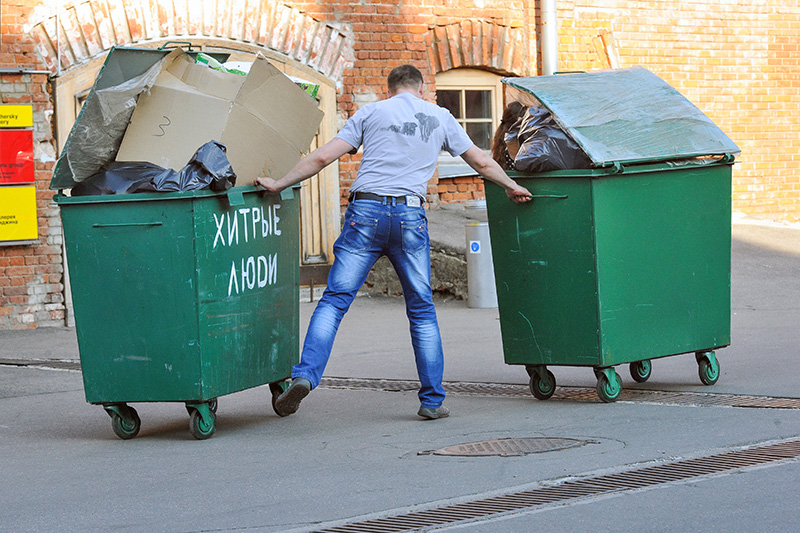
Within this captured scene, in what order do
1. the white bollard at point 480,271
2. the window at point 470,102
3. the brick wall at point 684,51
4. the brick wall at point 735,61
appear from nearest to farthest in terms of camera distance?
the white bollard at point 480,271 < the brick wall at point 684,51 < the window at point 470,102 < the brick wall at point 735,61

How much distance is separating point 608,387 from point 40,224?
620 centimetres

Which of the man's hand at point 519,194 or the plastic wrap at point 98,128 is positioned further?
the man's hand at point 519,194

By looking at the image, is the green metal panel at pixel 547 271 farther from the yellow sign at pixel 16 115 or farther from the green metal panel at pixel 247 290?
the yellow sign at pixel 16 115

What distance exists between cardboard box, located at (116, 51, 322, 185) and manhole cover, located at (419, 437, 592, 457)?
65.6 inches

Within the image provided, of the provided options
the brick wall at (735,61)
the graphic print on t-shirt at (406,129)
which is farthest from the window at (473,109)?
the graphic print on t-shirt at (406,129)

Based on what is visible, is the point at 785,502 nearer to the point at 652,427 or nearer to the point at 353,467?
the point at 652,427

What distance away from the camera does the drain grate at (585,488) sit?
12.8 ft

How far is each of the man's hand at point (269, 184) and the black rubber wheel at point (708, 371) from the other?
2.52 meters

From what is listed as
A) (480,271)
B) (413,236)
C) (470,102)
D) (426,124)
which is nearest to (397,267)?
(413,236)

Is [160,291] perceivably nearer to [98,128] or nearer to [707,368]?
[98,128]

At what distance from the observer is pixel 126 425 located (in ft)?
18.4

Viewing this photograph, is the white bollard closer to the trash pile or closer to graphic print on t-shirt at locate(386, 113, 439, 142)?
the trash pile

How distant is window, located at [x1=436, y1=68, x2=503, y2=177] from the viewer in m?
12.7

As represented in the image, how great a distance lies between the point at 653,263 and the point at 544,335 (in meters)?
0.67
